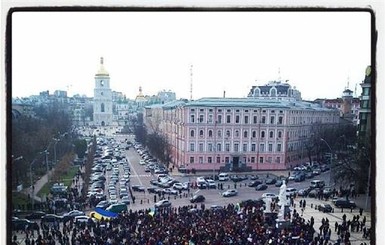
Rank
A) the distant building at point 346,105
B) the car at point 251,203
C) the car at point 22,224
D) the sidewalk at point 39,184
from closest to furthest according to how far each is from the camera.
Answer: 1. the car at point 22,224
2. the sidewalk at point 39,184
3. the distant building at point 346,105
4. the car at point 251,203

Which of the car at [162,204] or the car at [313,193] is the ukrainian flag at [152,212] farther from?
the car at [313,193]

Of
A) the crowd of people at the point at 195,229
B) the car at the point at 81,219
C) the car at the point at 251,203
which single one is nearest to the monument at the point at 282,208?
the crowd of people at the point at 195,229

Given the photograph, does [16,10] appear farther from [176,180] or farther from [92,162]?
[176,180]

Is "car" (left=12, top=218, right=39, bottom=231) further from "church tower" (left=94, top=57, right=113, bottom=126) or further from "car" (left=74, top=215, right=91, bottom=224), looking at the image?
"church tower" (left=94, top=57, right=113, bottom=126)

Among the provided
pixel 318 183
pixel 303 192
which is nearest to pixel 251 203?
pixel 303 192

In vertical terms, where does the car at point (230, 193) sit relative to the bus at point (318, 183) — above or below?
below

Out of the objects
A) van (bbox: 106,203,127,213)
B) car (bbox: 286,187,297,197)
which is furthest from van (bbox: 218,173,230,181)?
van (bbox: 106,203,127,213)

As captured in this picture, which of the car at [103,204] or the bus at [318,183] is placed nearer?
the car at [103,204]
